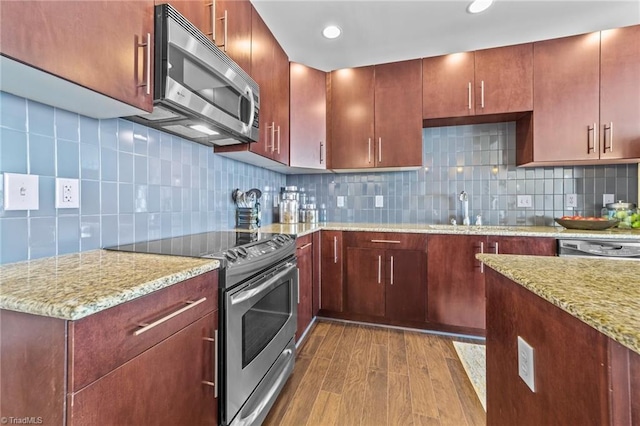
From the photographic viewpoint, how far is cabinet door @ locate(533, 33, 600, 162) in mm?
2041

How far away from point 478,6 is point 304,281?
2233mm

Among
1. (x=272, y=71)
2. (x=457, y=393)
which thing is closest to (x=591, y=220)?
(x=457, y=393)

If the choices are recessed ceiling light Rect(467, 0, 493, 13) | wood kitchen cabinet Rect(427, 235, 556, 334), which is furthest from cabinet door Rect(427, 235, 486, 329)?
recessed ceiling light Rect(467, 0, 493, 13)

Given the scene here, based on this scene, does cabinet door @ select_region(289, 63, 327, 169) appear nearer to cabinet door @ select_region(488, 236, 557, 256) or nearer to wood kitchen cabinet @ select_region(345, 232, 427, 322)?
wood kitchen cabinet @ select_region(345, 232, 427, 322)

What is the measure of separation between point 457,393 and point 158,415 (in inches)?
59.3

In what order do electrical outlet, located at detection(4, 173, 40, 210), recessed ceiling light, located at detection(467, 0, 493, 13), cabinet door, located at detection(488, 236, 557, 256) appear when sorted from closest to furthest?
electrical outlet, located at detection(4, 173, 40, 210)
recessed ceiling light, located at detection(467, 0, 493, 13)
cabinet door, located at detection(488, 236, 557, 256)

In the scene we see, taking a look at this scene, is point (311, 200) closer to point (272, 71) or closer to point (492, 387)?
point (272, 71)

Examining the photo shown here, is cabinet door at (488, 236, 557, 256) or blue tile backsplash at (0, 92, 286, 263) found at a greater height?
blue tile backsplash at (0, 92, 286, 263)

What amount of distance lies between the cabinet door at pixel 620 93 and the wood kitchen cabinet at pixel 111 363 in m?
2.99

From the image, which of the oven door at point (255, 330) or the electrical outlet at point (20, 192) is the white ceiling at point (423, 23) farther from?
the oven door at point (255, 330)

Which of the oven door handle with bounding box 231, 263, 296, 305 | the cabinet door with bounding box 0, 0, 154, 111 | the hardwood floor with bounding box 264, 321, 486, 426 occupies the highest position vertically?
the cabinet door with bounding box 0, 0, 154, 111

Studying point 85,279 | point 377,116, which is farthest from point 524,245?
point 85,279

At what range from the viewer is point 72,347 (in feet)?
1.82

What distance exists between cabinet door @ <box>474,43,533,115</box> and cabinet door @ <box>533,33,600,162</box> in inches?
2.4
